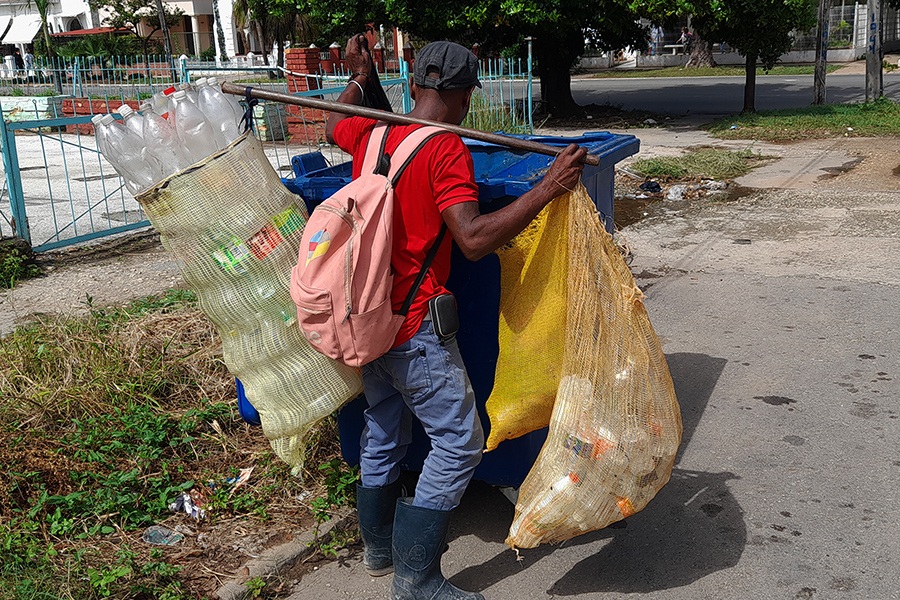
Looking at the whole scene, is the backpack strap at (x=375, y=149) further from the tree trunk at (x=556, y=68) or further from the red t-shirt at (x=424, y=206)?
the tree trunk at (x=556, y=68)

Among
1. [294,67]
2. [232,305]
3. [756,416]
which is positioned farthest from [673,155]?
[232,305]

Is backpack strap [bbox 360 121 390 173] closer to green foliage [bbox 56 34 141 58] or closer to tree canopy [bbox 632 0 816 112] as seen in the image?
tree canopy [bbox 632 0 816 112]

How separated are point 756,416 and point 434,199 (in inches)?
98.4

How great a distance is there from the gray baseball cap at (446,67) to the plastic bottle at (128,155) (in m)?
0.93

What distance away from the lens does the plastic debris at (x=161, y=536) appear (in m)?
3.35

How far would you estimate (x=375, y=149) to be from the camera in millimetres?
2760

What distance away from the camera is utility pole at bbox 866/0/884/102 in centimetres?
1650

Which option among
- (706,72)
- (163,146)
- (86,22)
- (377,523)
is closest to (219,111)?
(163,146)


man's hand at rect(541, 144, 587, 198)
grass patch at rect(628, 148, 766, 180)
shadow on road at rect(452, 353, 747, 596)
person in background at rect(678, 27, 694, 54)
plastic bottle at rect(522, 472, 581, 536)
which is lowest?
shadow on road at rect(452, 353, 747, 596)

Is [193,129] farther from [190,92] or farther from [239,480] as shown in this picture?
[239,480]

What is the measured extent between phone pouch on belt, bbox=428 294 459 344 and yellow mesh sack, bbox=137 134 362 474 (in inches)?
16.6

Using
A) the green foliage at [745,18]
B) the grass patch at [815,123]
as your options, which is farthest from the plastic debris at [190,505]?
the green foliage at [745,18]

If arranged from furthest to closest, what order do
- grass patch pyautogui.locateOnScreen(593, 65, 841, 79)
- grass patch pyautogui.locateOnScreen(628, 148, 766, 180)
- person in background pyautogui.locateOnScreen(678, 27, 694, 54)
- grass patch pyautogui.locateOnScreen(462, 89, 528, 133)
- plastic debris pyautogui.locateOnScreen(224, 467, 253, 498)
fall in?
person in background pyautogui.locateOnScreen(678, 27, 694, 54)
grass patch pyautogui.locateOnScreen(593, 65, 841, 79)
grass patch pyautogui.locateOnScreen(628, 148, 766, 180)
grass patch pyautogui.locateOnScreen(462, 89, 528, 133)
plastic debris pyautogui.locateOnScreen(224, 467, 253, 498)

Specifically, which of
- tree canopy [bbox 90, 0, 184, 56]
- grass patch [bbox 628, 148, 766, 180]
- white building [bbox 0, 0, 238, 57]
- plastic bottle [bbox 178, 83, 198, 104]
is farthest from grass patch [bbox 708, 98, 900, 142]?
white building [bbox 0, 0, 238, 57]
